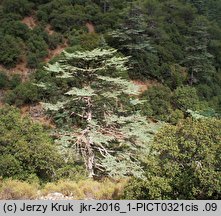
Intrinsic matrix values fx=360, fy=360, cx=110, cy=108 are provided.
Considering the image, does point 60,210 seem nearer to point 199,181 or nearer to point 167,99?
point 199,181

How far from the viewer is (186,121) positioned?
9375 mm

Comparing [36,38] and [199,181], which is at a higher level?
[199,181]

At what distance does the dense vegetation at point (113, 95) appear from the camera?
29.0 feet

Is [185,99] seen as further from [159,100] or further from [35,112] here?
[35,112]

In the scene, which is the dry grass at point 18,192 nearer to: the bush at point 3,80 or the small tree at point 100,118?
the small tree at point 100,118

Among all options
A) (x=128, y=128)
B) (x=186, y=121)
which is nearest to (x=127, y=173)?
(x=128, y=128)

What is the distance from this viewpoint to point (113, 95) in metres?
13.8

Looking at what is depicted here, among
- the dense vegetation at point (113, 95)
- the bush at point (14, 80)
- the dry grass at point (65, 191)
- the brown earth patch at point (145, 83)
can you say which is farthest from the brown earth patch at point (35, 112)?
the dry grass at point (65, 191)

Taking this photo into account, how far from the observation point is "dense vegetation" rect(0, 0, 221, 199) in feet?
29.0

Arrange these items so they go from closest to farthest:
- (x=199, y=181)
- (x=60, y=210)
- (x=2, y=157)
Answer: (x=60, y=210) < (x=199, y=181) < (x=2, y=157)

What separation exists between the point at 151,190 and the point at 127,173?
3679mm

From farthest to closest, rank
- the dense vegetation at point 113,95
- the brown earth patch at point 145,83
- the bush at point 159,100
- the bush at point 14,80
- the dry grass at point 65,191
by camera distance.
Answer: the brown earth patch at point 145,83 → the bush at point 159,100 → the bush at point 14,80 → the dry grass at point 65,191 → the dense vegetation at point 113,95

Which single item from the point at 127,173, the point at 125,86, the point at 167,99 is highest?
the point at 125,86

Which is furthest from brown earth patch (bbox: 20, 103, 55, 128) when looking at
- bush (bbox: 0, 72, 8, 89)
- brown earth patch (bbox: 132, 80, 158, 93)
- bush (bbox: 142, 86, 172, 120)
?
brown earth patch (bbox: 132, 80, 158, 93)
